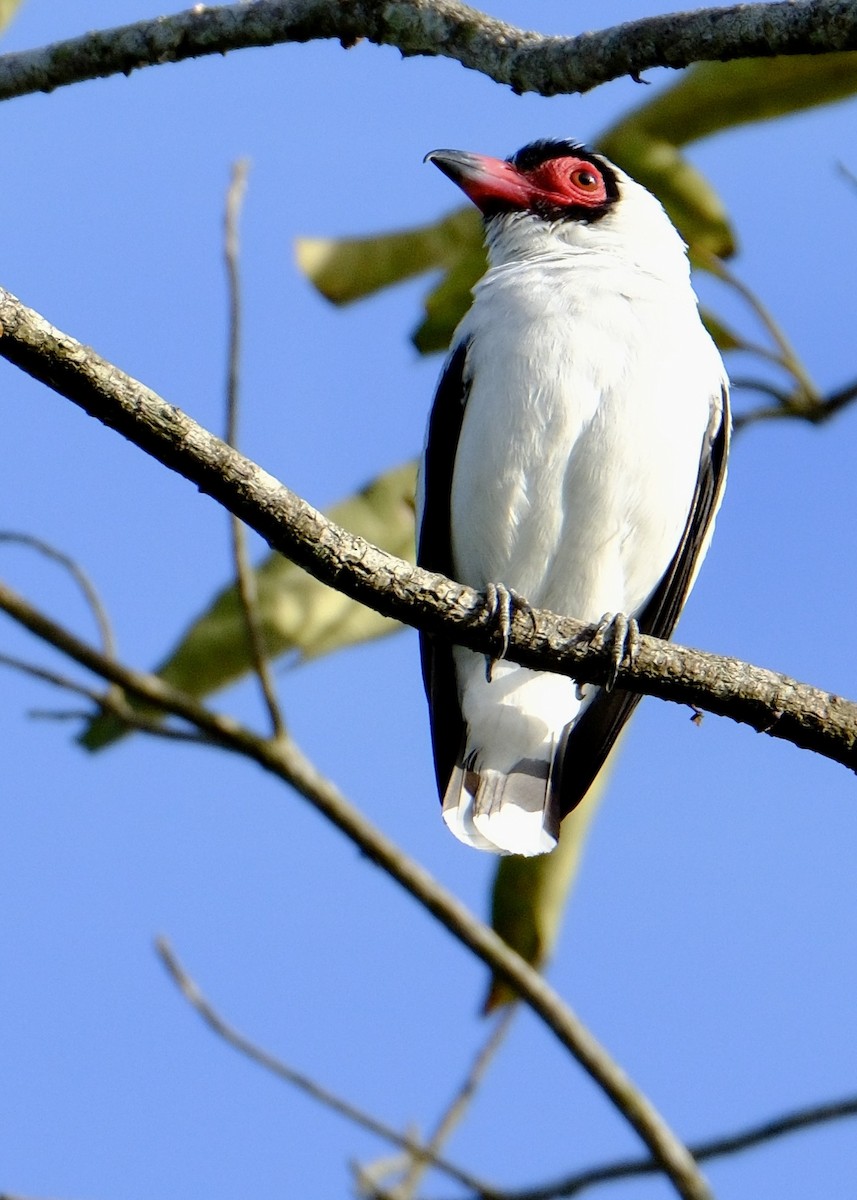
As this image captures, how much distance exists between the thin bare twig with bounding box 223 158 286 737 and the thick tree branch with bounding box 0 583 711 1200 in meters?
0.14

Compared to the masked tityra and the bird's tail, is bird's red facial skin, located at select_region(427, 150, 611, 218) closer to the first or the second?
the masked tityra

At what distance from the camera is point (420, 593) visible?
10.9 feet

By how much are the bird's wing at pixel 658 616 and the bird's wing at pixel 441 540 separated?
43cm

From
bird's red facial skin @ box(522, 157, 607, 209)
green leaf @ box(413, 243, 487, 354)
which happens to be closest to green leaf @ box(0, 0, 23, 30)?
green leaf @ box(413, 243, 487, 354)

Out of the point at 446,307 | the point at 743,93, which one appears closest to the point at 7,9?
the point at 446,307

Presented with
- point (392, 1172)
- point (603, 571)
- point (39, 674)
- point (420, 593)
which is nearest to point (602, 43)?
point (420, 593)

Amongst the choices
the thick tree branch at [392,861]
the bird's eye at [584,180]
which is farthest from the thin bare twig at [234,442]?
the bird's eye at [584,180]

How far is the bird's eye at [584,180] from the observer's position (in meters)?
6.11

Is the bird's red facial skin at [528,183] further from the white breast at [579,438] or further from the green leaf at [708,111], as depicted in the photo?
the white breast at [579,438]

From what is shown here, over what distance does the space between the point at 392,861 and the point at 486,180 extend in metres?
2.73

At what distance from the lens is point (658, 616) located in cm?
559

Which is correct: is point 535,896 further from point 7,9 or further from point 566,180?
point 7,9

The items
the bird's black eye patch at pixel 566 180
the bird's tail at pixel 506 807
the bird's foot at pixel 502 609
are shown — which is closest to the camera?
the bird's foot at pixel 502 609

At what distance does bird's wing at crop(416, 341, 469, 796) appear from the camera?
5.49 m
